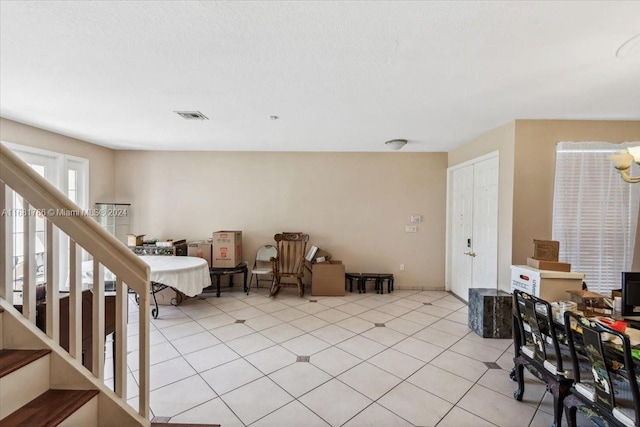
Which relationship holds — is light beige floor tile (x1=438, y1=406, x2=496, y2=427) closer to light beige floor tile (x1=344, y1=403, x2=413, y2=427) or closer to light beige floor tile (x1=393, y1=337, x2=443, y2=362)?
light beige floor tile (x1=344, y1=403, x2=413, y2=427)

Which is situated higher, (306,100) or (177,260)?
(306,100)

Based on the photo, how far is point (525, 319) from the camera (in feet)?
6.72

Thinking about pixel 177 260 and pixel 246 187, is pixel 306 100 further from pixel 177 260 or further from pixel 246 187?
pixel 177 260

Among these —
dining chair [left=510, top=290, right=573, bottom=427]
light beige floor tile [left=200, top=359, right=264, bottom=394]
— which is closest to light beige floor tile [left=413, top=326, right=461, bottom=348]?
dining chair [left=510, top=290, right=573, bottom=427]

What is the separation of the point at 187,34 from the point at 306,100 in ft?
3.90

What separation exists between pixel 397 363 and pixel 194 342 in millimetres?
2230

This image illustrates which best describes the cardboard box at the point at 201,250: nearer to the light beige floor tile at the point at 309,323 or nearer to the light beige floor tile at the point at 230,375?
the light beige floor tile at the point at 309,323

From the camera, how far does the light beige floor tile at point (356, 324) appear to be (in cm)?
334

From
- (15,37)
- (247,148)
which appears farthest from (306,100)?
(247,148)

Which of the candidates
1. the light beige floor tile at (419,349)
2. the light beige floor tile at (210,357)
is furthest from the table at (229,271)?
the light beige floor tile at (419,349)

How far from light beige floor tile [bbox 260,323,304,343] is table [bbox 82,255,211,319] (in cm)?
125

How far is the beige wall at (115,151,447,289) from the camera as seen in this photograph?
499 cm

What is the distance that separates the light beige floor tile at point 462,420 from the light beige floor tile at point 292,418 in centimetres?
86

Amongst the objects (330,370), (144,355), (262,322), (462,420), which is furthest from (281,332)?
(144,355)
